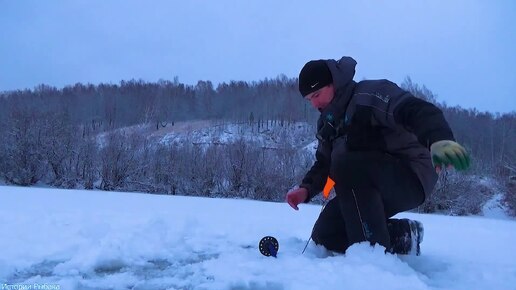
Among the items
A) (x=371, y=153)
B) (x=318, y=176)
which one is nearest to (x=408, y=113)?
(x=371, y=153)

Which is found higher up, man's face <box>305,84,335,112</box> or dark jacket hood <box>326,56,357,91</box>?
dark jacket hood <box>326,56,357,91</box>

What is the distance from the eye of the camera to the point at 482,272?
187 centimetres

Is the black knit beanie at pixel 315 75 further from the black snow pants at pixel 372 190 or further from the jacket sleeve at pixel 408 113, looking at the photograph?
the black snow pants at pixel 372 190

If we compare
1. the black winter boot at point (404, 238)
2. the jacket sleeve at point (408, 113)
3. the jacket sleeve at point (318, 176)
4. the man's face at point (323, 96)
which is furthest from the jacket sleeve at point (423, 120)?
the jacket sleeve at point (318, 176)

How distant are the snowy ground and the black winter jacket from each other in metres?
0.48

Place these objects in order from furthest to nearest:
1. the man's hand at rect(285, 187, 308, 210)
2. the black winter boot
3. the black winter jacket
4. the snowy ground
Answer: the man's hand at rect(285, 187, 308, 210), the black winter boot, the black winter jacket, the snowy ground

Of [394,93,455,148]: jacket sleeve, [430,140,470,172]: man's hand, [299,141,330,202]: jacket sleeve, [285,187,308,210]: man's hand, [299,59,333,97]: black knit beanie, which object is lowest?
[285,187,308,210]: man's hand

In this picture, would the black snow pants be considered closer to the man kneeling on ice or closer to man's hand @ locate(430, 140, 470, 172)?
the man kneeling on ice

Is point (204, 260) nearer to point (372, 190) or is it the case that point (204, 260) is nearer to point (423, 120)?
point (372, 190)

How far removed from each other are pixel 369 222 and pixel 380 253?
194 mm

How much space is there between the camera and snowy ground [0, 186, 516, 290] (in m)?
1.61

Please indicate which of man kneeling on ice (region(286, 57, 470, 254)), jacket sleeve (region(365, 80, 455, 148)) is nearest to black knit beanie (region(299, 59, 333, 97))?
man kneeling on ice (region(286, 57, 470, 254))

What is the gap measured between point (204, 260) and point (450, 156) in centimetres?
114

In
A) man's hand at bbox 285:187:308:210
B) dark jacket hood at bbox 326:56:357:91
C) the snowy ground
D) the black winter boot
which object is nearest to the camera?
the snowy ground
